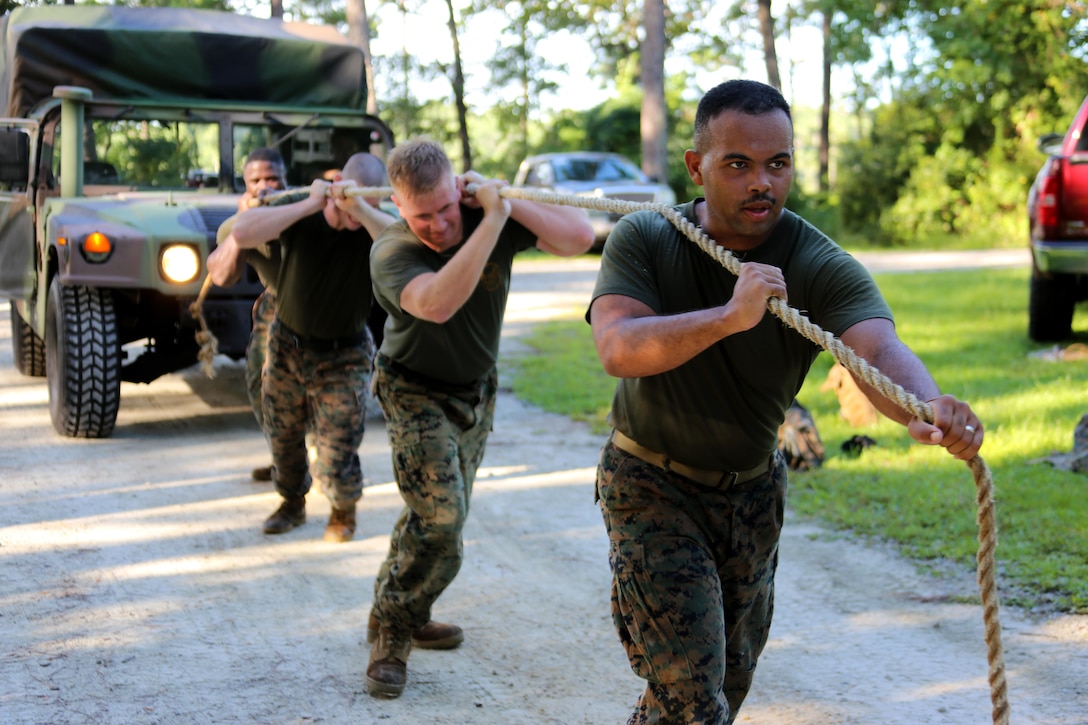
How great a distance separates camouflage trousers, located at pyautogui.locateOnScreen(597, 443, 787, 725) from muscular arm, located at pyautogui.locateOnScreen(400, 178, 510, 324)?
3.36 feet

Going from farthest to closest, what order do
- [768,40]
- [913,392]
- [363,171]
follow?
[768,40] < [363,171] < [913,392]

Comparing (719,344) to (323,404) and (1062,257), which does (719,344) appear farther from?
(1062,257)

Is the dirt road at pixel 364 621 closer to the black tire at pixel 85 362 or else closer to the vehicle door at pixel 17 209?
the black tire at pixel 85 362

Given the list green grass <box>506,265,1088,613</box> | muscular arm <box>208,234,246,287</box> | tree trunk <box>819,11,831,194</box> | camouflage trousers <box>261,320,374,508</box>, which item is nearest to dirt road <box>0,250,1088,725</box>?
green grass <box>506,265,1088,613</box>

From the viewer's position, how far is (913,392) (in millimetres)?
2414

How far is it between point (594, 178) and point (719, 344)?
63.5ft

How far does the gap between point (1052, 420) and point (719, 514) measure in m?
5.12

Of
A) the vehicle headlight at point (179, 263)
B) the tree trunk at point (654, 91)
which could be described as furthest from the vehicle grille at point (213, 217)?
the tree trunk at point (654, 91)

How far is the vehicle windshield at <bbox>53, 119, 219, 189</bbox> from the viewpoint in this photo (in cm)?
828

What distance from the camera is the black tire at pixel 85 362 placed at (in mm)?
7340

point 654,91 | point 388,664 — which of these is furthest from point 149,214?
point 654,91

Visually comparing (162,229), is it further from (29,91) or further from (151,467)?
(29,91)

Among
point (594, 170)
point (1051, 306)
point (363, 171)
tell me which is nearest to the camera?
point (363, 171)

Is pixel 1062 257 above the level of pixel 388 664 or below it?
above
